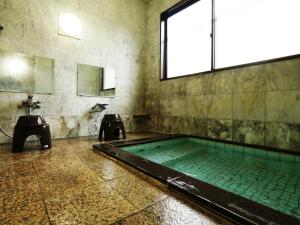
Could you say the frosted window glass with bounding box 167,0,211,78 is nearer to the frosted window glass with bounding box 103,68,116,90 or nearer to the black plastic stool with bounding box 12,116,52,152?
the frosted window glass with bounding box 103,68,116,90

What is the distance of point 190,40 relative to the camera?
3.81 m

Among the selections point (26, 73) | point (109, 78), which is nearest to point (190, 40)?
point (109, 78)

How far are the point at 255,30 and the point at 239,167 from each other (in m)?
2.11

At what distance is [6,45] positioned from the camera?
9.10 ft

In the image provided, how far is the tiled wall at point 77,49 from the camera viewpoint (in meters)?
2.85

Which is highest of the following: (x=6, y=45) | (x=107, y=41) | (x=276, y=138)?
(x=107, y=41)

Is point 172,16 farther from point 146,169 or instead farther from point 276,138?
point 146,169

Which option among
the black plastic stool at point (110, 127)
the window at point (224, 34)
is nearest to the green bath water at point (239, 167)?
the black plastic stool at point (110, 127)

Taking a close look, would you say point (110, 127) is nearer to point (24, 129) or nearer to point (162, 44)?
point (24, 129)

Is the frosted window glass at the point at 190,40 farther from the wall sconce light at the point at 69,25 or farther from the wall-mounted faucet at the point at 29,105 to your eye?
the wall-mounted faucet at the point at 29,105

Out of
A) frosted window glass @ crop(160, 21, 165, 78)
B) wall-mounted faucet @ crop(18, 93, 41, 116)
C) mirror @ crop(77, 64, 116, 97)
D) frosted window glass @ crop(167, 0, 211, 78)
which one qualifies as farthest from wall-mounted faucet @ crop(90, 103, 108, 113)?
frosted window glass @ crop(167, 0, 211, 78)

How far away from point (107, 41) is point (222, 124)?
2.95 meters

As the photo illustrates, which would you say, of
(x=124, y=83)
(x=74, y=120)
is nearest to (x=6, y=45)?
(x=74, y=120)

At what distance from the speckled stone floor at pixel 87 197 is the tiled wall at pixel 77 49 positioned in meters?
1.53
